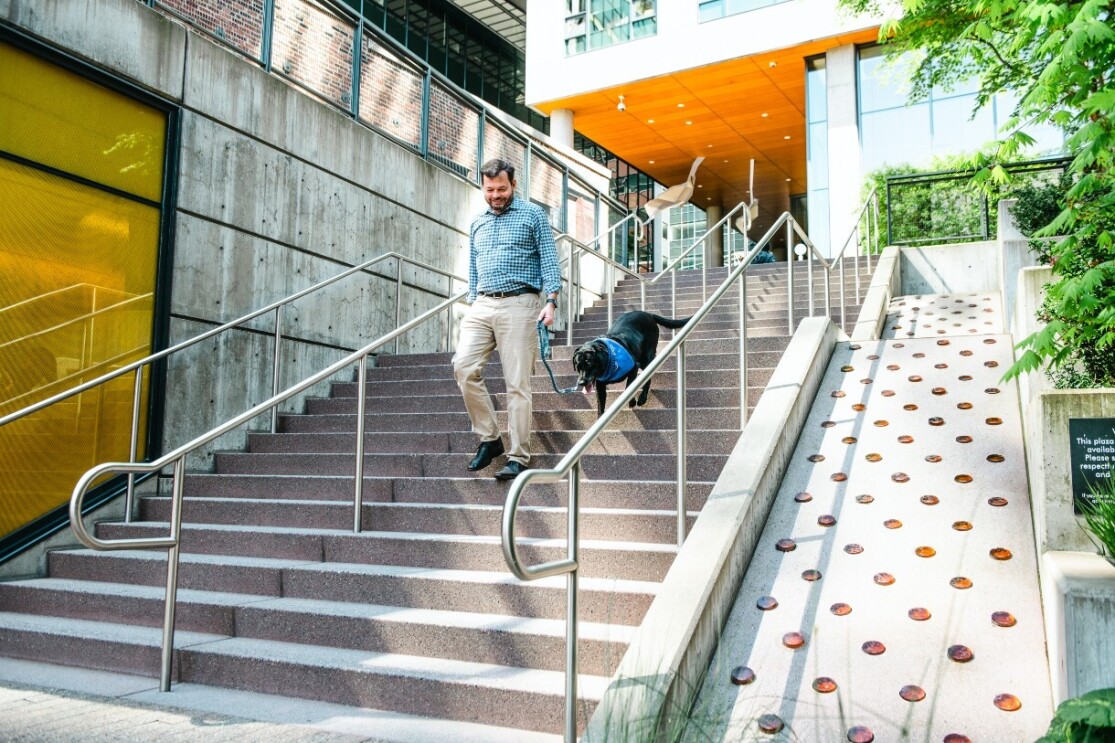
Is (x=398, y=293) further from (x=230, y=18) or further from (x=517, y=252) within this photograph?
(x=517, y=252)

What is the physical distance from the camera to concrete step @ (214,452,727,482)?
5070 mm

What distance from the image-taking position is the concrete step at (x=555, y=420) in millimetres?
5652

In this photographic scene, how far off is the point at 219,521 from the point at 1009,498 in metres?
4.82

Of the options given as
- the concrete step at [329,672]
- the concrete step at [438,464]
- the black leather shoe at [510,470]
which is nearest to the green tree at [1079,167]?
the concrete step at [438,464]

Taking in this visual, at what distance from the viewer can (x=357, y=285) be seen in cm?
897

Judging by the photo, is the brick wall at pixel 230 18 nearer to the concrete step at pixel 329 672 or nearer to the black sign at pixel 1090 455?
the concrete step at pixel 329 672

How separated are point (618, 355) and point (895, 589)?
95.9 inches

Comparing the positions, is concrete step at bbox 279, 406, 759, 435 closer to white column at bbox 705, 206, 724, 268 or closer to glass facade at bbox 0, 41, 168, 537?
glass facade at bbox 0, 41, 168, 537

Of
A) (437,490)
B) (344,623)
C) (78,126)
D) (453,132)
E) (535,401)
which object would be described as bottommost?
(344,623)

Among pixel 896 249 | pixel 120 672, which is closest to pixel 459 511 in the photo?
pixel 120 672

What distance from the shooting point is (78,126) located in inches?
244

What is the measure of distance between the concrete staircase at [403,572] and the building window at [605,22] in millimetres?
15592

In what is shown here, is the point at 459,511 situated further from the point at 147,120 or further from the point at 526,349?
the point at 147,120

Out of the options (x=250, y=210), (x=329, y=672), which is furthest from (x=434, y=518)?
(x=250, y=210)
